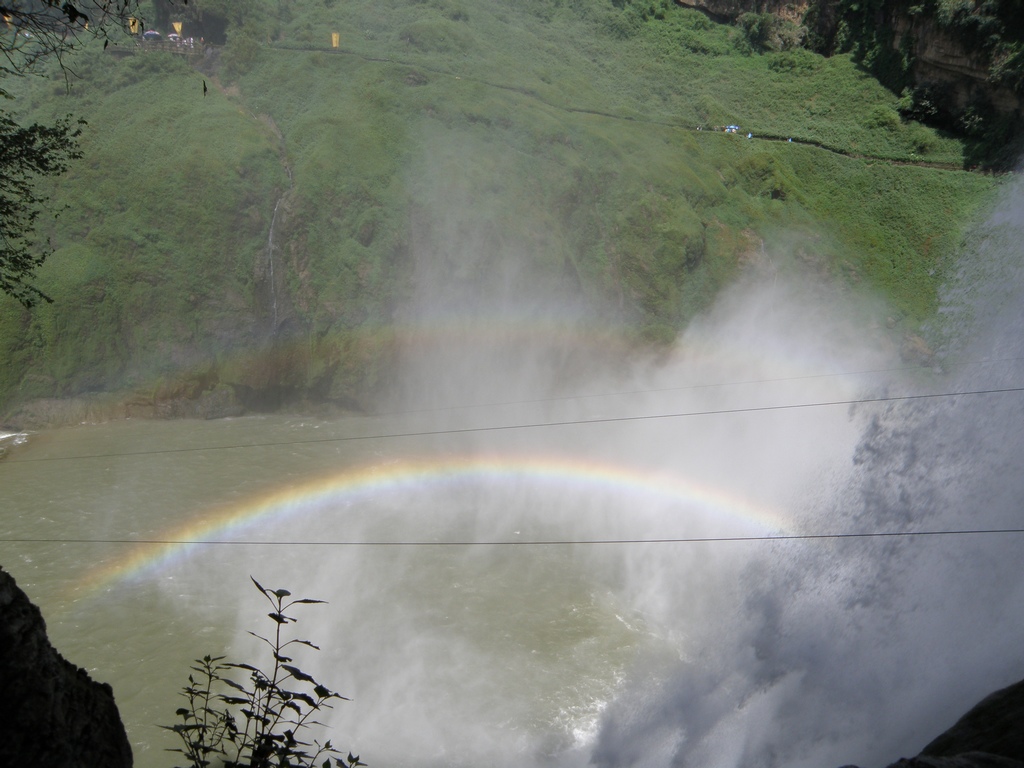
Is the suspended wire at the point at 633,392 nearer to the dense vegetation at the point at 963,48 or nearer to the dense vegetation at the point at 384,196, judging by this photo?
the dense vegetation at the point at 384,196

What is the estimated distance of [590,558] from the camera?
14.8 m

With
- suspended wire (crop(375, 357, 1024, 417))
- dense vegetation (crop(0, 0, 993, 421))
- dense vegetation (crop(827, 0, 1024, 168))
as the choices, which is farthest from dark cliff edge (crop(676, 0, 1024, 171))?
→ suspended wire (crop(375, 357, 1024, 417))

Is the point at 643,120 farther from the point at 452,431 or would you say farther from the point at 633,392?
the point at 452,431

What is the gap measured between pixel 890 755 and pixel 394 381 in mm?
18344

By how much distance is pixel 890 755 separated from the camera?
7344 millimetres

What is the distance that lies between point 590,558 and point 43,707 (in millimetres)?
12177

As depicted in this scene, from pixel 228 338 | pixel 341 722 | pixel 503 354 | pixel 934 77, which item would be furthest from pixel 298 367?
pixel 934 77

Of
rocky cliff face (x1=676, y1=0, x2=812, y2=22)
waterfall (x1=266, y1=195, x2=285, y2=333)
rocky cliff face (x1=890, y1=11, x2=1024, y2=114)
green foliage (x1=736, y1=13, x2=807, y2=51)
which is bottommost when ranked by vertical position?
waterfall (x1=266, y1=195, x2=285, y2=333)

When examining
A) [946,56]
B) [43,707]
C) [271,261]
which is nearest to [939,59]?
[946,56]

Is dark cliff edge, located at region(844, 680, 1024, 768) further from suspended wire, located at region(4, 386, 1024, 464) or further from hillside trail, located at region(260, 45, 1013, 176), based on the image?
hillside trail, located at region(260, 45, 1013, 176)

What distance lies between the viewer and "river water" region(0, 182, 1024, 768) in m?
9.10

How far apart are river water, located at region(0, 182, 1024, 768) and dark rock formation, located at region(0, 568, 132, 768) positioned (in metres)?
6.72

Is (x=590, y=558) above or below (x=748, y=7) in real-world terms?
below

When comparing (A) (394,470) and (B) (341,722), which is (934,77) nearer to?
(A) (394,470)
